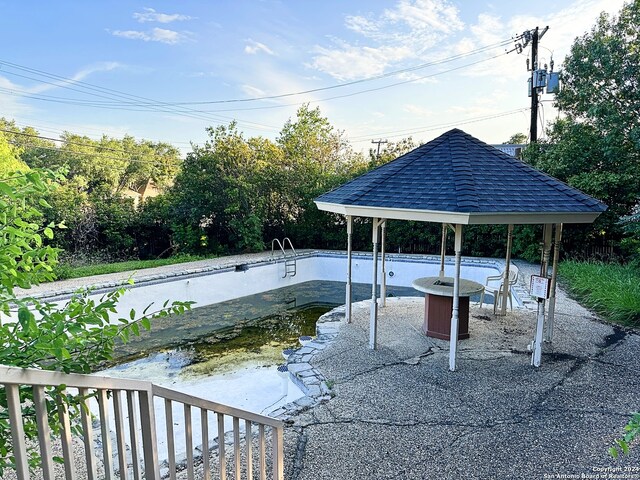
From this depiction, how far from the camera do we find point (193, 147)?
46.6 feet

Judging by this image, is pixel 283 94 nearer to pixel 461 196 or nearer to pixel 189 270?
pixel 189 270

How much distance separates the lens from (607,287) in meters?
8.00

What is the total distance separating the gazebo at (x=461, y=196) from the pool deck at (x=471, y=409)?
0.40m

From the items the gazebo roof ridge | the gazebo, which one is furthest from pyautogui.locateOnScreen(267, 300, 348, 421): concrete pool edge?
the gazebo roof ridge

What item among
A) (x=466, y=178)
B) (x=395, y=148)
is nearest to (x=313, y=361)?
(x=466, y=178)

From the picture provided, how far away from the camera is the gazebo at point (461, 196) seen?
4.79 m

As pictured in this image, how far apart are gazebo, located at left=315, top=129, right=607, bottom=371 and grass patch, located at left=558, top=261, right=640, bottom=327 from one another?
7.34 feet

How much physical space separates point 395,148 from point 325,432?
15.9 metres

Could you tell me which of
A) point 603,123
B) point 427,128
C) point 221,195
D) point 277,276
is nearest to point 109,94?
point 221,195

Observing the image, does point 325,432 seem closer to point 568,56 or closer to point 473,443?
point 473,443

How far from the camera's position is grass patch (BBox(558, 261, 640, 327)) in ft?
22.6

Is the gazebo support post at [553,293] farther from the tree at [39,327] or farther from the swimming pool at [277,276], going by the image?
the tree at [39,327]

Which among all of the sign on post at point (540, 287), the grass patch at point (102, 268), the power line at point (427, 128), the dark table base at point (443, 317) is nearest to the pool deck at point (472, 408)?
the dark table base at point (443, 317)

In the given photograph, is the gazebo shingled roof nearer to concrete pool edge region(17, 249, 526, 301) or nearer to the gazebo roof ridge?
the gazebo roof ridge
